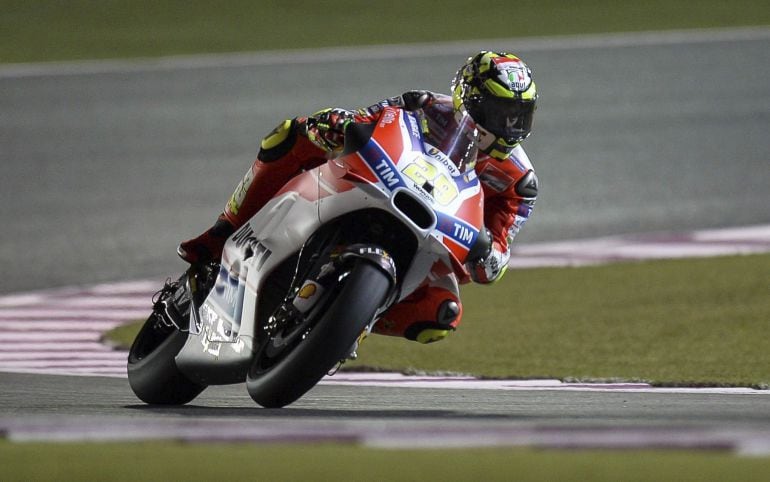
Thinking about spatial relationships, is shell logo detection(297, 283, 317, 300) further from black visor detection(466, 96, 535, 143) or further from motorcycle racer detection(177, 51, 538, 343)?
black visor detection(466, 96, 535, 143)

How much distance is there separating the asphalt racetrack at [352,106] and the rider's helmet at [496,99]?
985 mm

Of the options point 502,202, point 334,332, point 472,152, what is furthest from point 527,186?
point 334,332

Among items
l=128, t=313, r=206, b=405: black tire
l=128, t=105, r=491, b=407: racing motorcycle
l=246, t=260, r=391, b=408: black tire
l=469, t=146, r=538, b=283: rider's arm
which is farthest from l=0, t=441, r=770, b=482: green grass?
l=128, t=313, r=206, b=405: black tire

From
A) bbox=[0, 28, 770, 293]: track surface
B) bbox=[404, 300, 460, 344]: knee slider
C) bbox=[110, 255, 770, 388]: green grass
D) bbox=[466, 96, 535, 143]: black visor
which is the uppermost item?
bbox=[466, 96, 535, 143]: black visor

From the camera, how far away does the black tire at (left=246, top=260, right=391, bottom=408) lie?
19.3 feet

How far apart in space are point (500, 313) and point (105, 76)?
35.8 feet

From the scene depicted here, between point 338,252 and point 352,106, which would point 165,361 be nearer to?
point 338,252

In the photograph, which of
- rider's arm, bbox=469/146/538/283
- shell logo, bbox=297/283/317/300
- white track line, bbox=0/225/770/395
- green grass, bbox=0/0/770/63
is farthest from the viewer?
green grass, bbox=0/0/770/63

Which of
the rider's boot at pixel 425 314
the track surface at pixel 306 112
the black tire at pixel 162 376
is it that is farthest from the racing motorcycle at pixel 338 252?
the track surface at pixel 306 112

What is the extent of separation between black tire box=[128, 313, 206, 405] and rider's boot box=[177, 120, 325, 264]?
35cm

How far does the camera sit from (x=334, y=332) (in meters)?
5.88

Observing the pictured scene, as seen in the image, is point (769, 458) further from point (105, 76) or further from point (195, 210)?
point (105, 76)

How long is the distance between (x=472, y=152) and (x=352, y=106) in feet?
37.2

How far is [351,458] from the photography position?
4727 millimetres
